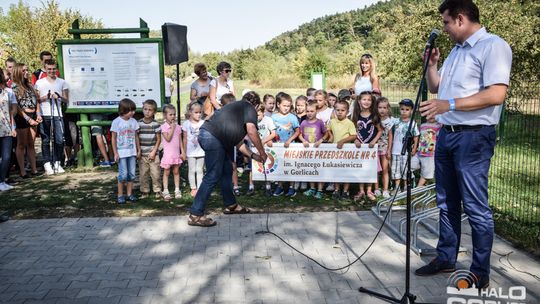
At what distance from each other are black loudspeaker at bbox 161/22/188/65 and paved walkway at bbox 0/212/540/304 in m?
3.87

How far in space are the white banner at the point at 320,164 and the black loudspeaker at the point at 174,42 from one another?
2912 millimetres

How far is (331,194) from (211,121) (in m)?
2.65

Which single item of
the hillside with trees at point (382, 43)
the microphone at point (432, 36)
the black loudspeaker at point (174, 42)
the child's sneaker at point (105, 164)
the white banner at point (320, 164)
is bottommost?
the child's sneaker at point (105, 164)

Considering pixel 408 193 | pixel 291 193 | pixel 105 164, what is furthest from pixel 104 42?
pixel 408 193

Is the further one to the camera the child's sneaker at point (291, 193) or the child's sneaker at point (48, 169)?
the child's sneaker at point (48, 169)

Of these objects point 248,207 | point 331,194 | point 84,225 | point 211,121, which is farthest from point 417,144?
point 84,225

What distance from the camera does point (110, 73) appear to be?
1002 cm

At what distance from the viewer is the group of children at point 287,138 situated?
7449mm

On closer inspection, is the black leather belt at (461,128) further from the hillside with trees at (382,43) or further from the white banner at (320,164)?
the hillside with trees at (382,43)

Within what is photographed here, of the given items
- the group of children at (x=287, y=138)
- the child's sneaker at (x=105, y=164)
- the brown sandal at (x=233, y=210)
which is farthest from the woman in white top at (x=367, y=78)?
the child's sneaker at (x=105, y=164)

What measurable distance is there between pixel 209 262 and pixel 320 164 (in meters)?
3.22

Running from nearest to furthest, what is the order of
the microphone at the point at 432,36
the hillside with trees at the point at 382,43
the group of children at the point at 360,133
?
the microphone at the point at 432,36
the group of children at the point at 360,133
the hillside with trees at the point at 382,43

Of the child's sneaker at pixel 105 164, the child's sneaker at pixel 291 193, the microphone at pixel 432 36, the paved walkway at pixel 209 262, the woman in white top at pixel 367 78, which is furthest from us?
the child's sneaker at pixel 105 164

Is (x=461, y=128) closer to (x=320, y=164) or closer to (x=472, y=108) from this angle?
(x=472, y=108)
